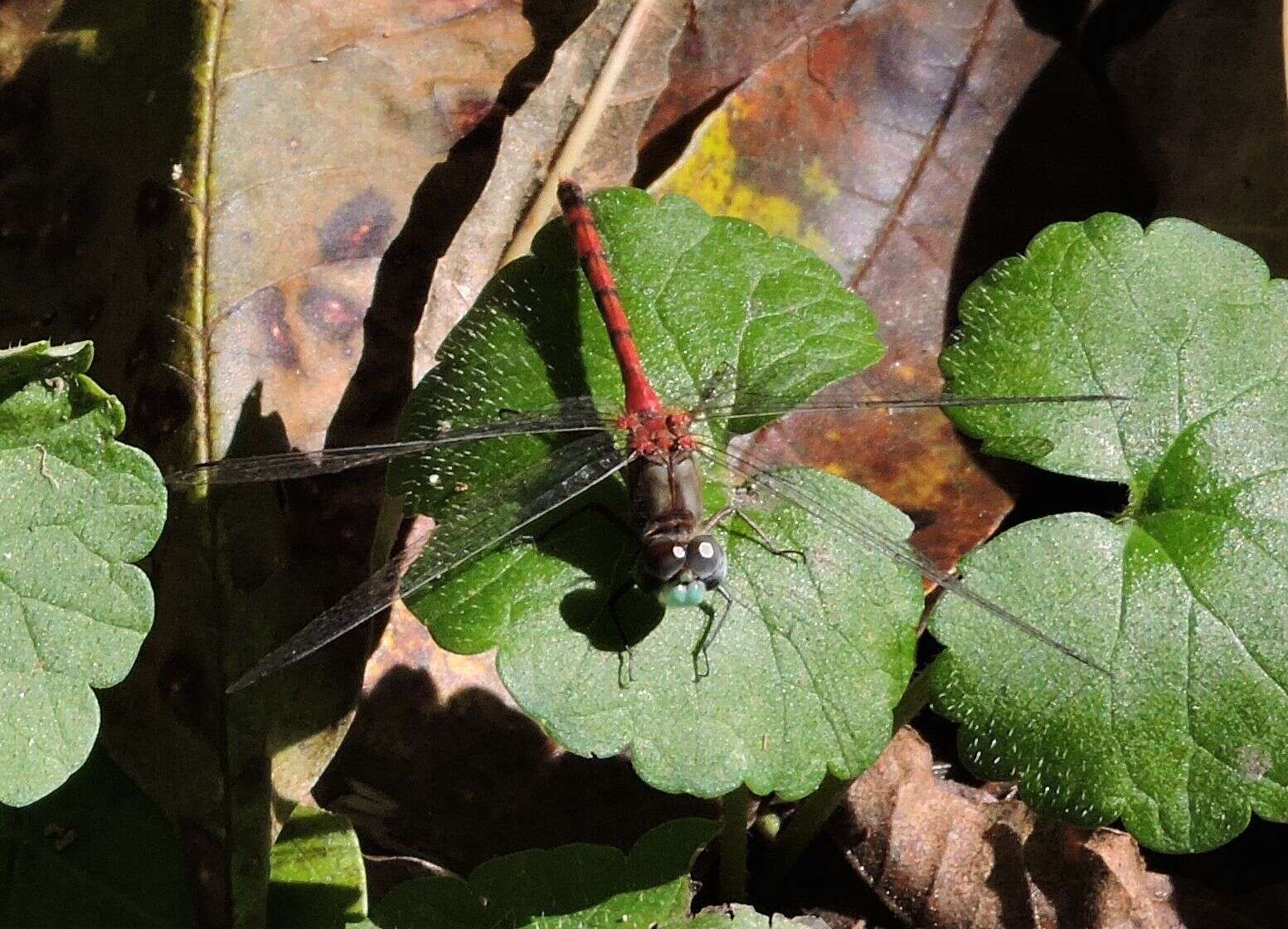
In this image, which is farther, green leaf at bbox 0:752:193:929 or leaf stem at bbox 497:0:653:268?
leaf stem at bbox 497:0:653:268

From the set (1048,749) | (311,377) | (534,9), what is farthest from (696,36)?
(1048,749)

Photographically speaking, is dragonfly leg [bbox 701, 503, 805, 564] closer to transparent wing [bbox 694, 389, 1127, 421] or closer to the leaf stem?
transparent wing [bbox 694, 389, 1127, 421]

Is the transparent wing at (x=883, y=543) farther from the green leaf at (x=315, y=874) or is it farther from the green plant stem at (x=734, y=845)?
the green leaf at (x=315, y=874)

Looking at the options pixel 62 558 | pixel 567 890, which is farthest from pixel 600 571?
pixel 62 558

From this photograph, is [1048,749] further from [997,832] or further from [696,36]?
[696,36]

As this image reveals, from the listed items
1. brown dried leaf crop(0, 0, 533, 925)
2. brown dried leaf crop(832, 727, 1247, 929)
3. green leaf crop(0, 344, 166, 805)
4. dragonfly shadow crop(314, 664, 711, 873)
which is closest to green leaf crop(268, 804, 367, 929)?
brown dried leaf crop(0, 0, 533, 925)

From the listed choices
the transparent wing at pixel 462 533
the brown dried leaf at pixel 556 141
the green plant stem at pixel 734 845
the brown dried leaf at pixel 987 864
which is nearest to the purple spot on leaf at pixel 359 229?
the brown dried leaf at pixel 556 141
